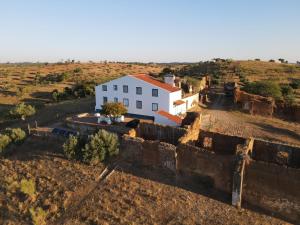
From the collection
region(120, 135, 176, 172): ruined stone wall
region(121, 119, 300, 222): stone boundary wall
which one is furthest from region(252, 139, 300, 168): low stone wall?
region(120, 135, 176, 172): ruined stone wall

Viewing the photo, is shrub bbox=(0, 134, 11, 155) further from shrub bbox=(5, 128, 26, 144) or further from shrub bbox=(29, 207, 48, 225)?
shrub bbox=(29, 207, 48, 225)

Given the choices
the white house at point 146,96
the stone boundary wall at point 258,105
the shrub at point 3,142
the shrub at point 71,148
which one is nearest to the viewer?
the shrub at point 71,148

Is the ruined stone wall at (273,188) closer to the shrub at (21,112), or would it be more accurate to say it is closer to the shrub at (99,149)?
the shrub at (99,149)

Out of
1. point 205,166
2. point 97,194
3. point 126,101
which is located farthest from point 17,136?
point 205,166

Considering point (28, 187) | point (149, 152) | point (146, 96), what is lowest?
point (28, 187)

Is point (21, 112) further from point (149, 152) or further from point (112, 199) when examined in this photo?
point (112, 199)

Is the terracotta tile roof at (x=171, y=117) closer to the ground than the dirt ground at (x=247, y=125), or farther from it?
farther from it

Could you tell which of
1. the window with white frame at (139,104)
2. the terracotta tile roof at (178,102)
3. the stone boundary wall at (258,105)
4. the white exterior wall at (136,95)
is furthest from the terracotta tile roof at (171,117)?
the stone boundary wall at (258,105)
